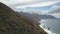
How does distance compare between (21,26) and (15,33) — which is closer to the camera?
(15,33)

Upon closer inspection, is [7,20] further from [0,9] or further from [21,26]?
[0,9]

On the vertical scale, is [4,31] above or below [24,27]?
below

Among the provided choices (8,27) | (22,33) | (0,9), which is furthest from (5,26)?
(0,9)

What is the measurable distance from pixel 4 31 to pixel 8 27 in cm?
213

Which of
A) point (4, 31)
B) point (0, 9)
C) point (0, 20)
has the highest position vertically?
point (0, 9)

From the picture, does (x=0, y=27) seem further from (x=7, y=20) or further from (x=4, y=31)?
(x=7, y=20)

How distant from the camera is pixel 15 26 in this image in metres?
39.1

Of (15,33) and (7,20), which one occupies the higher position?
(7,20)

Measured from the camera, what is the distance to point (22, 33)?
37.2m

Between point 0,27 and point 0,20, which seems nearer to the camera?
point 0,27

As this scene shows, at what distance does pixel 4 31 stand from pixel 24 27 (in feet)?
21.2

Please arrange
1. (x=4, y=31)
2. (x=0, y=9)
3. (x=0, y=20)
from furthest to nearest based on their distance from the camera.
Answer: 1. (x=0, y=9)
2. (x=0, y=20)
3. (x=4, y=31)

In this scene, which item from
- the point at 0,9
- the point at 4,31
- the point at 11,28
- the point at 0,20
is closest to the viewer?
the point at 4,31

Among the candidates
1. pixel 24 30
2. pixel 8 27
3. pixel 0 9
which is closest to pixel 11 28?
pixel 8 27
